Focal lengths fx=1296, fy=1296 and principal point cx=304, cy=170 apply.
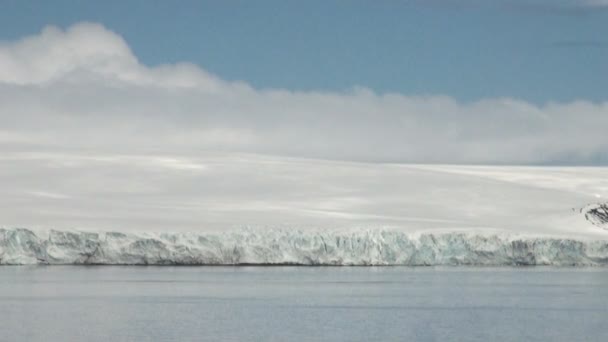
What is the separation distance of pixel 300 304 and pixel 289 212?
53.9 feet

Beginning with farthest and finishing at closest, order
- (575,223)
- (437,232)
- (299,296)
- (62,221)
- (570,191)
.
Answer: (570,191) → (575,223) → (62,221) → (437,232) → (299,296)

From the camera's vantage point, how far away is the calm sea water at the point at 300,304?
2070cm

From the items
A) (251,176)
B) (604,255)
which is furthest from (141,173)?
(604,255)

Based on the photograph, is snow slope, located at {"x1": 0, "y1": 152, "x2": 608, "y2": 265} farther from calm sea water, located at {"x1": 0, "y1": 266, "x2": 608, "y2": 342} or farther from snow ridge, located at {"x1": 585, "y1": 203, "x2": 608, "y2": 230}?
calm sea water, located at {"x1": 0, "y1": 266, "x2": 608, "y2": 342}

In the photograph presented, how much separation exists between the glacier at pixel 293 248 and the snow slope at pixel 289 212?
0.13 feet

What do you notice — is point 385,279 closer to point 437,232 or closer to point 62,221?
point 437,232

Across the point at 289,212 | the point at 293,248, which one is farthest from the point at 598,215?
the point at 293,248

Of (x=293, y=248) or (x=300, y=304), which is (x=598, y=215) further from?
(x=300, y=304)

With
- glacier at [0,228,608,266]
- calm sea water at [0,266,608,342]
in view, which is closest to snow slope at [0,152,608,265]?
glacier at [0,228,608,266]

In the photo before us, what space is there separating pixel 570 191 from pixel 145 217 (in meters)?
17.1

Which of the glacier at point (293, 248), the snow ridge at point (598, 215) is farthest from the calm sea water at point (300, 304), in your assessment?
the snow ridge at point (598, 215)

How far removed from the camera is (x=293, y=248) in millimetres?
33844

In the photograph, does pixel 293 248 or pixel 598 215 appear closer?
pixel 293 248

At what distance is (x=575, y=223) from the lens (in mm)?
40312
